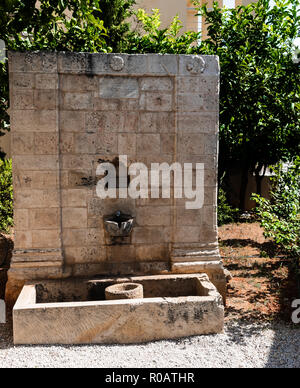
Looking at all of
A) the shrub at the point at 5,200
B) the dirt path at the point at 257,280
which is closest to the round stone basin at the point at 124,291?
the dirt path at the point at 257,280

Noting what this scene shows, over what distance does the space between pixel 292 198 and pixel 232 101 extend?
3027 millimetres

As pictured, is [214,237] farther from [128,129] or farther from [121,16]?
[121,16]

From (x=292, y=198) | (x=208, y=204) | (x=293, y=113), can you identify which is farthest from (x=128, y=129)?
(x=293, y=113)

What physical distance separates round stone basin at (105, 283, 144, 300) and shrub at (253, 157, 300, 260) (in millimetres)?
1947

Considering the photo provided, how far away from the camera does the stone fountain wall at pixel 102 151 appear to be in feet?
16.3

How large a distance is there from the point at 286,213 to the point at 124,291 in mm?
2841

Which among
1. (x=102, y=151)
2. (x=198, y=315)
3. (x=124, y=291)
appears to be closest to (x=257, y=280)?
(x=198, y=315)

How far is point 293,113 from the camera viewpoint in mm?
7027

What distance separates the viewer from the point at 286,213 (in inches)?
232

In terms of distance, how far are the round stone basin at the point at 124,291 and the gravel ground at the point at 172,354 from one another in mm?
581

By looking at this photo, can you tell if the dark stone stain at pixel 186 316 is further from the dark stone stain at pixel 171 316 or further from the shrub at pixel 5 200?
the shrub at pixel 5 200

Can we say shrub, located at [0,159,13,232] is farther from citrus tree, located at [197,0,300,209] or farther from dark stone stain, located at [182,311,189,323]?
dark stone stain, located at [182,311,189,323]

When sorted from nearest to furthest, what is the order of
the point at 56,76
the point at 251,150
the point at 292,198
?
the point at 56,76 < the point at 292,198 < the point at 251,150
